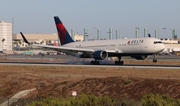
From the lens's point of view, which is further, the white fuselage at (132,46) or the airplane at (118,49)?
the airplane at (118,49)

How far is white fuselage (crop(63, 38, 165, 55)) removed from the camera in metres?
65.6

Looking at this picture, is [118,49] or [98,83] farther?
[118,49]

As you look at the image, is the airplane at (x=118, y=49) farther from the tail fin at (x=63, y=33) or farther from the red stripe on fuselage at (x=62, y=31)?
the red stripe on fuselage at (x=62, y=31)

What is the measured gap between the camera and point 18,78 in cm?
4884

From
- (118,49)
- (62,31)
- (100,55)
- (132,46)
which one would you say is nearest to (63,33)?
(62,31)

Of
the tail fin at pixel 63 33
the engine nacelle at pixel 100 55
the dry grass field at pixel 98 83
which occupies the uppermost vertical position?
the tail fin at pixel 63 33

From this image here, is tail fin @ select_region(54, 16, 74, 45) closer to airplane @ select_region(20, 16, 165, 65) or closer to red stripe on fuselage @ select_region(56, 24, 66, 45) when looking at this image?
red stripe on fuselage @ select_region(56, 24, 66, 45)

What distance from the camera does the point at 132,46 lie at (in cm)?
6688

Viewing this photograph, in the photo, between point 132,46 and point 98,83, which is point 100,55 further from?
point 98,83

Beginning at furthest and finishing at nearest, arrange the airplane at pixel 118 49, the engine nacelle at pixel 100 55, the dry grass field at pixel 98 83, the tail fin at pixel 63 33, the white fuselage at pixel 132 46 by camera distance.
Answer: the tail fin at pixel 63 33
the engine nacelle at pixel 100 55
the airplane at pixel 118 49
the white fuselage at pixel 132 46
the dry grass field at pixel 98 83

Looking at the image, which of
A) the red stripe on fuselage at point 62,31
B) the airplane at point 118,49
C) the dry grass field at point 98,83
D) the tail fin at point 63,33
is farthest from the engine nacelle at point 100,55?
the dry grass field at point 98,83

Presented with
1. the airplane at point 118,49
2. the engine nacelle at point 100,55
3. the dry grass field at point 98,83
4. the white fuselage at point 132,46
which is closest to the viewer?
the dry grass field at point 98,83

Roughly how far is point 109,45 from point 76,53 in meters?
5.59

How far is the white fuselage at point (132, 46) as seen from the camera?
65.6 metres
